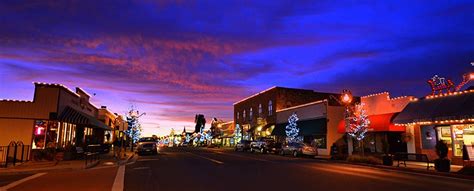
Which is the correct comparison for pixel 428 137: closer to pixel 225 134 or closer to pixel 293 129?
pixel 293 129

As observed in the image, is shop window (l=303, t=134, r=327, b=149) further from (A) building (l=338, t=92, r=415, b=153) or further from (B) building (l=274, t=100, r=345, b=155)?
(A) building (l=338, t=92, r=415, b=153)

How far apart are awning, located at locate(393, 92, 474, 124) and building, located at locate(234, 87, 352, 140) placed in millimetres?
25189

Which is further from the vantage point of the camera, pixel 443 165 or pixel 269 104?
pixel 269 104

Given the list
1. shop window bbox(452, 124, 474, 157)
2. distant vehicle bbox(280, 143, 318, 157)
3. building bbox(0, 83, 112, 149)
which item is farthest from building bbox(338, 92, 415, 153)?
building bbox(0, 83, 112, 149)

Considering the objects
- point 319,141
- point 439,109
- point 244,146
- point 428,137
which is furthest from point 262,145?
point 439,109

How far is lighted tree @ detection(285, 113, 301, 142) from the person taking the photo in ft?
156

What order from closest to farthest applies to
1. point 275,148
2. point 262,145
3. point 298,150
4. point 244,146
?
point 298,150 < point 275,148 < point 262,145 < point 244,146

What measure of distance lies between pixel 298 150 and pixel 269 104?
2361 cm

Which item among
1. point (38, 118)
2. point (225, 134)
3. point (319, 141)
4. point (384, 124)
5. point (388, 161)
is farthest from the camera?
point (225, 134)

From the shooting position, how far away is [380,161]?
2725 centimetres

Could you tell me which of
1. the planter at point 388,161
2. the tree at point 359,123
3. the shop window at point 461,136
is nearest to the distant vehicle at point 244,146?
the tree at point 359,123

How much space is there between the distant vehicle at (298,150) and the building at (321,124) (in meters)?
4.96

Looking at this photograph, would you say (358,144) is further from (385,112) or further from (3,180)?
(3,180)

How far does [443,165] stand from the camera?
2052cm
